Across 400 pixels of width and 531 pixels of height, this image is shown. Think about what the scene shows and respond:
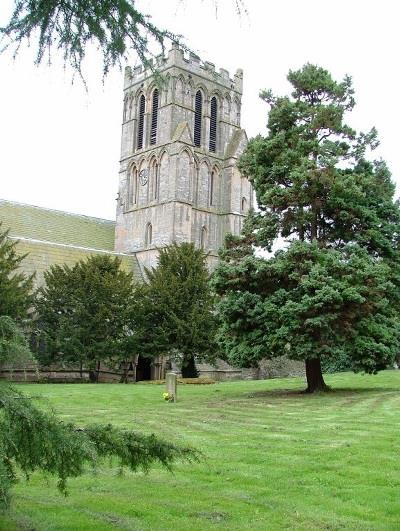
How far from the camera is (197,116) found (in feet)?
161

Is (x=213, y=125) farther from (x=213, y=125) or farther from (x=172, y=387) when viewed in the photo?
(x=172, y=387)

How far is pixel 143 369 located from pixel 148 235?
10818 millimetres

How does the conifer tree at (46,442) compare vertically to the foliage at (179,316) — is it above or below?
below

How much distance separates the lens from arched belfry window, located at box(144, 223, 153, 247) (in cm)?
4591

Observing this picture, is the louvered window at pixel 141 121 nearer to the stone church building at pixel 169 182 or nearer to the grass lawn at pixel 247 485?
the stone church building at pixel 169 182

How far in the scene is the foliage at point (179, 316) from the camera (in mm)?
33031

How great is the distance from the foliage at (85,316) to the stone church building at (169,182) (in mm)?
8546

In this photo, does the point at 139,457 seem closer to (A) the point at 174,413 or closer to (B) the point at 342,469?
(B) the point at 342,469

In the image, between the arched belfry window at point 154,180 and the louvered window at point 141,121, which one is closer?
the arched belfry window at point 154,180

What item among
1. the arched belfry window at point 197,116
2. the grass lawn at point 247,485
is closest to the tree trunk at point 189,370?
the arched belfry window at point 197,116

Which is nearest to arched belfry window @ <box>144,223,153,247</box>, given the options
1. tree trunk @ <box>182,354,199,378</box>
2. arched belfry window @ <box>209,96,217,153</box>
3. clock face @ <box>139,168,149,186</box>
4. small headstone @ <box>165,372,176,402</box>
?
clock face @ <box>139,168,149,186</box>

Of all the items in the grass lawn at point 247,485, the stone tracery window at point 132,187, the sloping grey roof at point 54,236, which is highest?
the stone tracery window at point 132,187

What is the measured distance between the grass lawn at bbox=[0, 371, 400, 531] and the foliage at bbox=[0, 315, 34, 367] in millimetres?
470

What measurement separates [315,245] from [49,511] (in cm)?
1325
